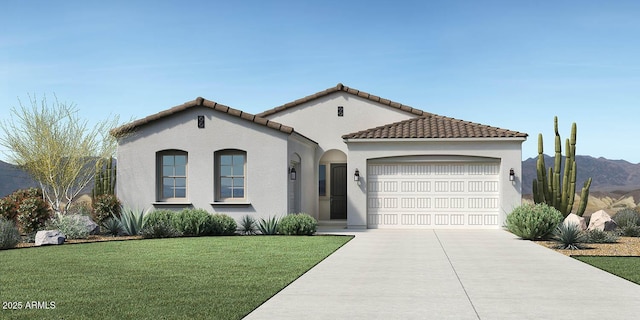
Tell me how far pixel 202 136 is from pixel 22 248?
295 inches

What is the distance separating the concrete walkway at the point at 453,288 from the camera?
28.0 ft

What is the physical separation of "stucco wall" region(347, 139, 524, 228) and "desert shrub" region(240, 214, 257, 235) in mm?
3767

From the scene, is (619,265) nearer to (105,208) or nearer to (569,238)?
(569,238)

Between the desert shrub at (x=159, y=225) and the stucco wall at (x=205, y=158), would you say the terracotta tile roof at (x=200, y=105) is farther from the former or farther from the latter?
the desert shrub at (x=159, y=225)

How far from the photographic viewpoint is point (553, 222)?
19625 mm

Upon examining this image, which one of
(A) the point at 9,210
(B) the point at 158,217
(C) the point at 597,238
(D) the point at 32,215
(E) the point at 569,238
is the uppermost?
(A) the point at 9,210

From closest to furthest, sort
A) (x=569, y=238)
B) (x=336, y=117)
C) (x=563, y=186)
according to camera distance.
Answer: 1. (x=569, y=238)
2. (x=563, y=186)
3. (x=336, y=117)

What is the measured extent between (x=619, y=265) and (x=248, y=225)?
39.9 ft

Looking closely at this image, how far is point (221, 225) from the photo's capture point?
21.7 meters

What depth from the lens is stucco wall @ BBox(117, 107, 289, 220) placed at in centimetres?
2294

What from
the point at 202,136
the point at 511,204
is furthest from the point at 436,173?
the point at 202,136

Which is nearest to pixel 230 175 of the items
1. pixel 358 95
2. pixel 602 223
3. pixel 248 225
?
pixel 248 225

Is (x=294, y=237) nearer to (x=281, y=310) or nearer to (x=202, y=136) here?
(x=202, y=136)

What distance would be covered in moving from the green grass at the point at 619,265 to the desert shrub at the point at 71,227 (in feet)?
47.0
